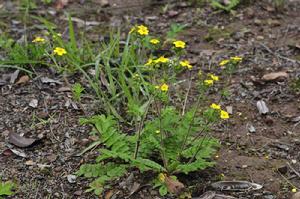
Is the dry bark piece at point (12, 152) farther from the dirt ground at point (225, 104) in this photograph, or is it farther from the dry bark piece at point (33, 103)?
the dry bark piece at point (33, 103)

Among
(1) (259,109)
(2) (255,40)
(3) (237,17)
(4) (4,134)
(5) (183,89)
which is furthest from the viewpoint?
(3) (237,17)

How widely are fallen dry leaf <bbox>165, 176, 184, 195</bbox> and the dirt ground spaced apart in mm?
83

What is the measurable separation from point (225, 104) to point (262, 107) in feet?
0.79

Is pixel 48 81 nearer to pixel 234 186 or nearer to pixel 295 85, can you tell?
pixel 234 186

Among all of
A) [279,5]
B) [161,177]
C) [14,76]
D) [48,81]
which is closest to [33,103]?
[48,81]

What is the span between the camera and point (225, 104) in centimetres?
354

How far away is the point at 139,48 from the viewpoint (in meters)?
3.74

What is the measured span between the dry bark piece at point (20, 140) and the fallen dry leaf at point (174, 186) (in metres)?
0.87

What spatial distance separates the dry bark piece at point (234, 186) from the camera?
9.09 feet

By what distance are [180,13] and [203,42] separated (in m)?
0.53

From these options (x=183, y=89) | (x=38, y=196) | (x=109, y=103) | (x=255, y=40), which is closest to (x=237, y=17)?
(x=255, y=40)

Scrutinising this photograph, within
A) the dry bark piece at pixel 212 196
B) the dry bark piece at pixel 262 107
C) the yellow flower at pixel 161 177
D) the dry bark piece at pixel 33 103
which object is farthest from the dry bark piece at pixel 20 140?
the dry bark piece at pixel 262 107

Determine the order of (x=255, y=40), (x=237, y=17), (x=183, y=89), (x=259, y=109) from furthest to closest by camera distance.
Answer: (x=237, y=17), (x=255, y=40), (x=183, y=89), (x=259, y=109)

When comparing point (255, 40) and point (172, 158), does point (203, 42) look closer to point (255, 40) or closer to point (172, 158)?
point (255, 40)
